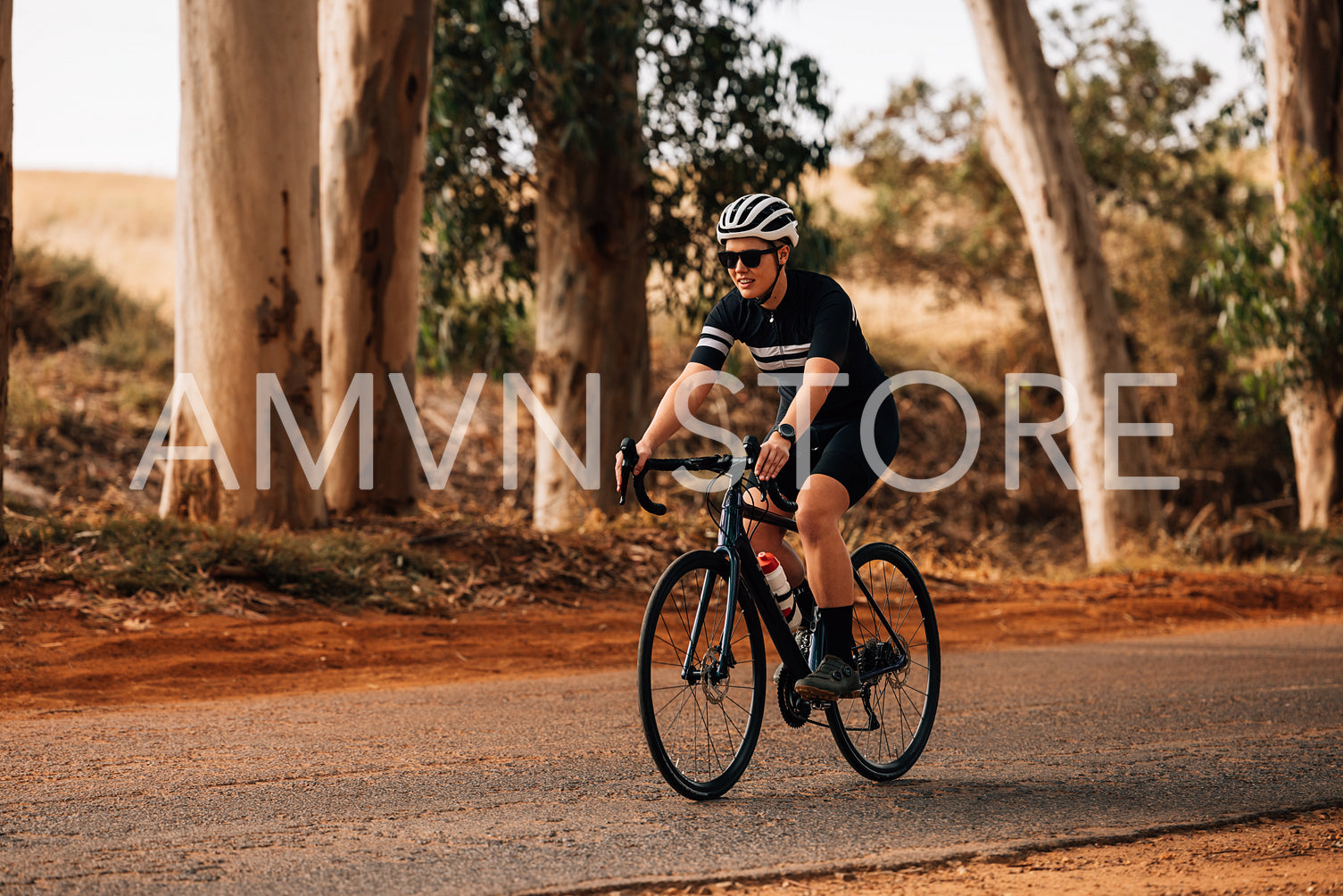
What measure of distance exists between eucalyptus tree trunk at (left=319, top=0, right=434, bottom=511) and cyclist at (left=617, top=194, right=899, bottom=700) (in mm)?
7266

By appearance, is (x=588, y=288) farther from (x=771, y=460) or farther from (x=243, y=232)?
(x=771, y=460)

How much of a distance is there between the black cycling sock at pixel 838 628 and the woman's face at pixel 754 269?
1251mm

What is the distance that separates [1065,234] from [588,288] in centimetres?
610

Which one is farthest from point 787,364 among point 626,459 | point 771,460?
point 626,459

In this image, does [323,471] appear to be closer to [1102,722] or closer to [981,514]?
[1102,722]

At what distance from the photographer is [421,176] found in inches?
476

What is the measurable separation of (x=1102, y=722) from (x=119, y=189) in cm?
6063

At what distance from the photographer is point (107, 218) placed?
50.0m

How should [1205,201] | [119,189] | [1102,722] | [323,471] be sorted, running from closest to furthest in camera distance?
[1102,722] < [323,471] < [1205,201] < [119,189]

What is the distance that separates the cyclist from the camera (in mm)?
4773

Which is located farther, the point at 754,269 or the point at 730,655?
the point at 754,269

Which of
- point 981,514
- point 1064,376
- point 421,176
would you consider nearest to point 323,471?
point 421,176

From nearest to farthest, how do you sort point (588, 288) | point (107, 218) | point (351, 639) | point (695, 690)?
point (695, 690) < point (351, 639) < point (588, 288) < point (107, 218)

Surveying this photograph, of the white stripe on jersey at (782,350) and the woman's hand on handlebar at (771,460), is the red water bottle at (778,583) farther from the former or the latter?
the white stripe on jersey at (782,350)
